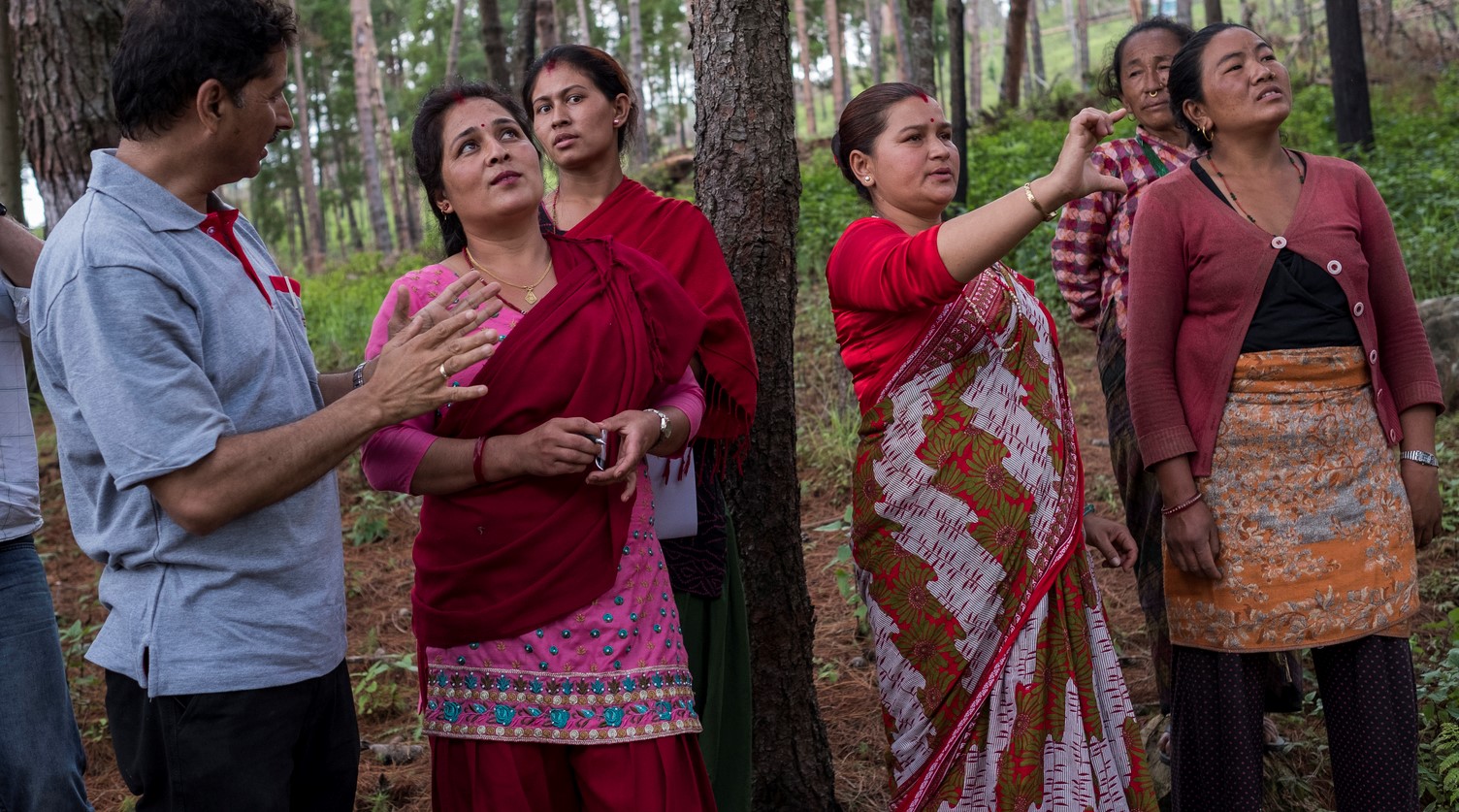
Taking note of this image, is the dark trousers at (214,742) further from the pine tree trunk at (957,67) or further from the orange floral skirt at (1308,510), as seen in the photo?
the pine tree trunk at (957,67)

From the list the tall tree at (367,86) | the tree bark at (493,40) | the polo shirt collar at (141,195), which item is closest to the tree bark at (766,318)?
the polo shirt collar at (141,195)

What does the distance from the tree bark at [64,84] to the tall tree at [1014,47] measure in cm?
1025

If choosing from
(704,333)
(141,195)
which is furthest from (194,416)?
(704,333)

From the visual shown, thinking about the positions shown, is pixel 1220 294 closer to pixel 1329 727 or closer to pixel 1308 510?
pixel 1308 510

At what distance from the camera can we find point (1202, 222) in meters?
2.68

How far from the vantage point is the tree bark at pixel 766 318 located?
10.2ft

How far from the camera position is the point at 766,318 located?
3127mm

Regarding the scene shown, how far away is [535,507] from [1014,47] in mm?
13745

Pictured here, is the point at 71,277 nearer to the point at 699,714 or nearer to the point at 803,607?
the point at 699,714

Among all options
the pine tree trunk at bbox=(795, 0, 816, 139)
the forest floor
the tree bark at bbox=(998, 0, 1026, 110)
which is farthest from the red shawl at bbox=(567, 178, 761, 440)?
the pine tree trunk at bbox=(795, 0, 816, 139)

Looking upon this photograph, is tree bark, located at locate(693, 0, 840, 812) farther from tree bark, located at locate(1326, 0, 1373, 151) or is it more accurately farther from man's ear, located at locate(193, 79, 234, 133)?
tree bark, located at locate(1326, 0, 1373, 151)

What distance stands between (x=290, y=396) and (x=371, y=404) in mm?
198

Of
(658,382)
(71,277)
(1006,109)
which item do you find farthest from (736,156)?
(1006,109)

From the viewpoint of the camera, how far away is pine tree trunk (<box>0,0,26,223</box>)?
5.05 meters
